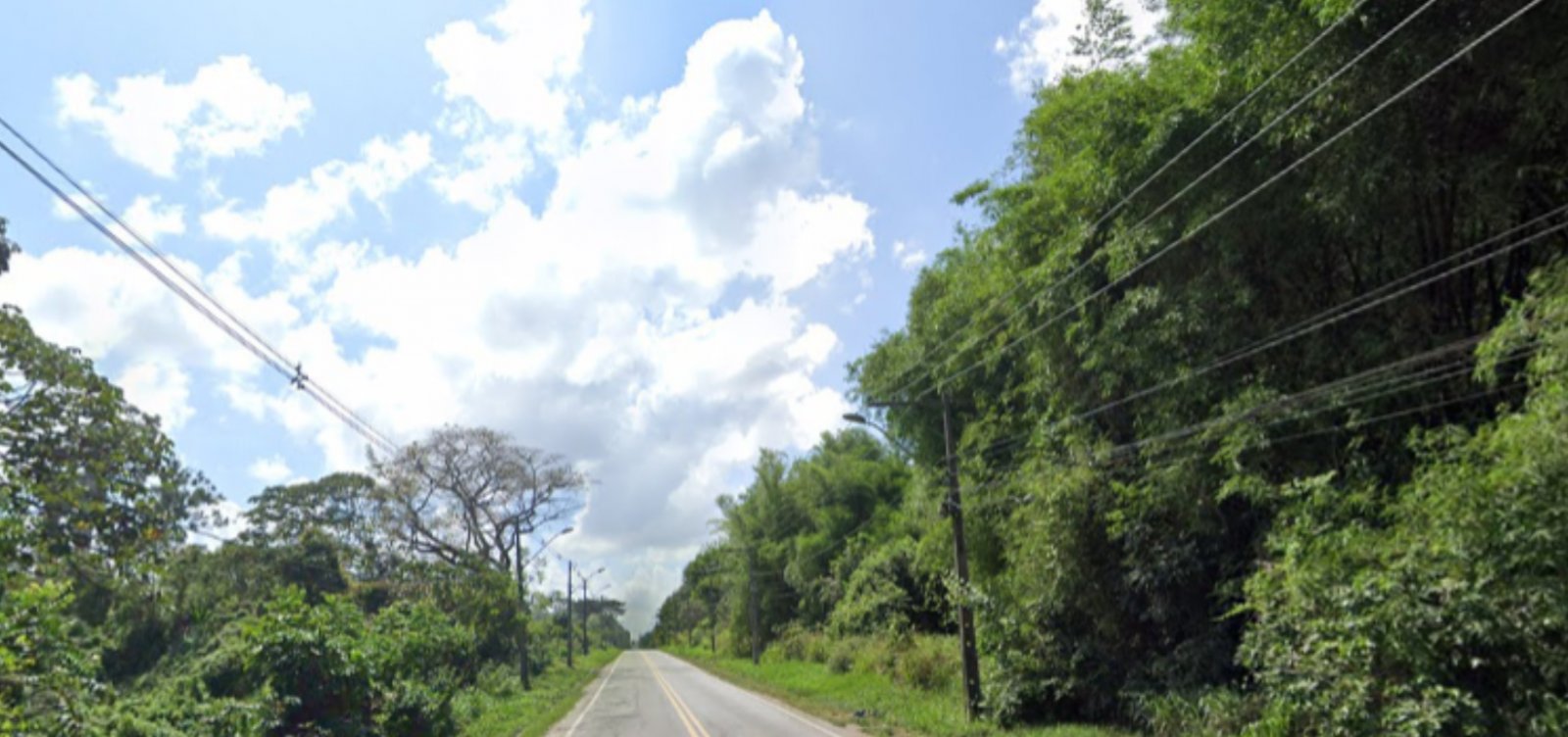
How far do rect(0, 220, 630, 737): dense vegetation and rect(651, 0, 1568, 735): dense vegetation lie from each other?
9.96 m

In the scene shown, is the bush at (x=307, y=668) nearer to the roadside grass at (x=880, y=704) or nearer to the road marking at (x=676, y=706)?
the road marking at (x=676, y=706)

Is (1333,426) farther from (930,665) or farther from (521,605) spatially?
(521,605)

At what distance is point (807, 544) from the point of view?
43.8 metres

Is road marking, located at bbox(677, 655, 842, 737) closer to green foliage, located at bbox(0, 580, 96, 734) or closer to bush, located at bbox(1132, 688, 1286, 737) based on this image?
bush, located at bbox(1132, 688, 1286, 737)

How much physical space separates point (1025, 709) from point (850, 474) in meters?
26.8

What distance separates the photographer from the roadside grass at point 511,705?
68.2 feet

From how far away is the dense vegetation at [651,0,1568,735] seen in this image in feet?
29.8

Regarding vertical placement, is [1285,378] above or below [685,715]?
above

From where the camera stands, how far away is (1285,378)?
42.5ft

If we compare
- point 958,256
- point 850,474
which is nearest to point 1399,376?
point 958,256

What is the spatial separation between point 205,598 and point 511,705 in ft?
53.5

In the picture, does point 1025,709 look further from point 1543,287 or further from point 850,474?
point 850,474

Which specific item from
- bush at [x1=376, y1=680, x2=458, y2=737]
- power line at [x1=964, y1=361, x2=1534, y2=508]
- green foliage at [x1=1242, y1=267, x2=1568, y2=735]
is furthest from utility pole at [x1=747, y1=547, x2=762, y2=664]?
green foliage at [x1=1242, y1=267, x2=1568, y2=735]

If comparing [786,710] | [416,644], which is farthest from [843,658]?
[416,644]
